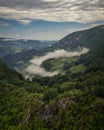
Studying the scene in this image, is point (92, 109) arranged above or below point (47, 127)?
above

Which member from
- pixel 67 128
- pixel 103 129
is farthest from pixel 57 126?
pixel 103 129

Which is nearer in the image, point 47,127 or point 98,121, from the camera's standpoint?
point 98,121

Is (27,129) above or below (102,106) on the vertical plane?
below

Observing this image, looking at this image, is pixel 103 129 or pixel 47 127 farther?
pixel 47 127

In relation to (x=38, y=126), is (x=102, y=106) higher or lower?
higher

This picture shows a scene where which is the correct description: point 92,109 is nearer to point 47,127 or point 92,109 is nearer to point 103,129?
point 103,129

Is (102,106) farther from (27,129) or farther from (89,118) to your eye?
(27,129)

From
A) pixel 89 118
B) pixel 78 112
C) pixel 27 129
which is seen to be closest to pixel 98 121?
pixel 89 118

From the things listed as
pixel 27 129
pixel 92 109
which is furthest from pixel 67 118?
pixel 27 129
